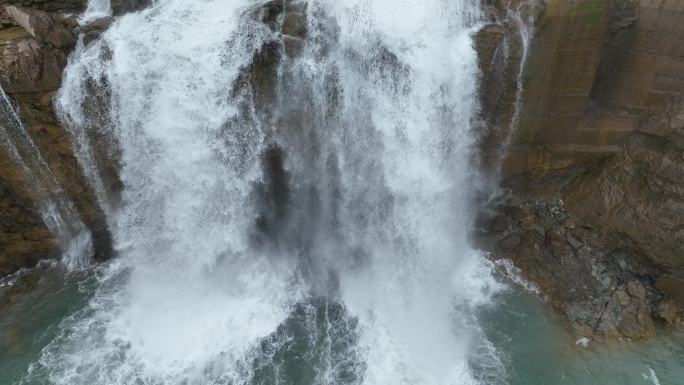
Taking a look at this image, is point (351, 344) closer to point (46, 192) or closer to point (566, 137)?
point (566, 137)

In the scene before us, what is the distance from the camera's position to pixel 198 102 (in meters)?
8.85

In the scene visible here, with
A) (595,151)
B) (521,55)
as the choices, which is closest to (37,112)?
(521,55)

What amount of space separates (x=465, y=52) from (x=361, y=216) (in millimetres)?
3817

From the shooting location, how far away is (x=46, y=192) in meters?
9.61

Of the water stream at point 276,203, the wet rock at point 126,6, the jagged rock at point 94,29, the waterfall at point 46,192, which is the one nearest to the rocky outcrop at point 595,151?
the water stream at point 276,203

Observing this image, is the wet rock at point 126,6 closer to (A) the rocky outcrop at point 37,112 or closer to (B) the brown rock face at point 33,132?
(A) the rocky outcrop at point 37,112

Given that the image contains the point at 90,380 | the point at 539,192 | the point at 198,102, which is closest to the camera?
the point at 90,380

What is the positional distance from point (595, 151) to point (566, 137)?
66 centimetres

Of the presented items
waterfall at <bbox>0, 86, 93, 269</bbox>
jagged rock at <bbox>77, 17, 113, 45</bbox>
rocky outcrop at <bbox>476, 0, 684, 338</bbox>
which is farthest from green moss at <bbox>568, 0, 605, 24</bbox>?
waterfall at <bbox>0, 86, 93, 269</bbox>

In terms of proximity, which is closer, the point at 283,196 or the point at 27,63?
the point at 27,63

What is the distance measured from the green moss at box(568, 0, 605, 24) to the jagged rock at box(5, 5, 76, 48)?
9307 millimetres

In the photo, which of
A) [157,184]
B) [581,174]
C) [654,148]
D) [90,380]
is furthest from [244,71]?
[654,148]

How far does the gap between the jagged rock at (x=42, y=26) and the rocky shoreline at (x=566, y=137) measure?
0.07 ft

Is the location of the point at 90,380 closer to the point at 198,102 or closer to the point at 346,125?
the point at 198,102
